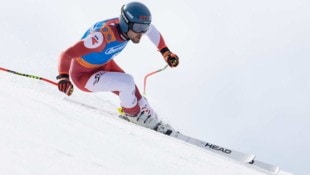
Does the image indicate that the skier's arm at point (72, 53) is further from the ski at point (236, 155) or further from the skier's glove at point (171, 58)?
the ski at point (236, 155)

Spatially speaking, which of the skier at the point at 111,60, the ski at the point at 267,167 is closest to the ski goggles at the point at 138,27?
the skier at the point at 111,60

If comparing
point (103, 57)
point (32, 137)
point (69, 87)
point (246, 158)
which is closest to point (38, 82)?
point (103, 57)

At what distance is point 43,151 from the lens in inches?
90.0

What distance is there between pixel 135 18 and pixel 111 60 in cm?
105

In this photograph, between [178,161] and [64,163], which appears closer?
[64,163]

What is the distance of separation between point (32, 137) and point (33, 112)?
105cm

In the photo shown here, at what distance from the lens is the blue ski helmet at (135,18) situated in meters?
7.01

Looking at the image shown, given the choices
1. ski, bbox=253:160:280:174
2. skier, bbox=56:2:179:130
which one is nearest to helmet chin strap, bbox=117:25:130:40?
skier, bbox=56:2:179:130

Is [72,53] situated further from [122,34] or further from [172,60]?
[172,60]

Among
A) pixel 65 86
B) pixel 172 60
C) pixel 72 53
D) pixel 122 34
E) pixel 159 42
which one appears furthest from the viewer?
pixel 159 42

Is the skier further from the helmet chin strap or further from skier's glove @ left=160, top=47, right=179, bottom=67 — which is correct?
skier's glove @ left=160, top=47, right=179, bottom=67

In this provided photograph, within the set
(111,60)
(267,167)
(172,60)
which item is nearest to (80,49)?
(111,60)

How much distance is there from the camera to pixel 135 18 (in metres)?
6.99

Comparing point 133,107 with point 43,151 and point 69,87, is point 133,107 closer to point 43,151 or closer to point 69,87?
point 69,87
